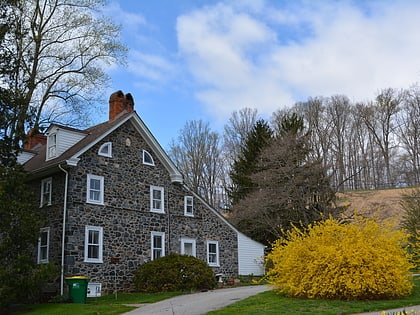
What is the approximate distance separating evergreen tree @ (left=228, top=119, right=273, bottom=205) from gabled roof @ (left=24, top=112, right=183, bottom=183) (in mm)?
12338

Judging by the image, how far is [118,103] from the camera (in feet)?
79.8

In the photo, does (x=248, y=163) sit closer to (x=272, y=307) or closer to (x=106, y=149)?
(x=106, y=149)

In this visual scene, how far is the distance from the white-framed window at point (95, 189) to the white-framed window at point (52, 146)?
2.25m

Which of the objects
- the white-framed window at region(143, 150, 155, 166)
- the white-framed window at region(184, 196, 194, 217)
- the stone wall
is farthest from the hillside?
the white-framed window at region(143, 150, 155, 166)

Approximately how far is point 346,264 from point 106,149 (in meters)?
12.3

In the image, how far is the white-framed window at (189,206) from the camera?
2438 cm

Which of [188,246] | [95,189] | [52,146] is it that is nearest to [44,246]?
[95,189]

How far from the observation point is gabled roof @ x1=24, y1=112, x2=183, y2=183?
19.9 metres

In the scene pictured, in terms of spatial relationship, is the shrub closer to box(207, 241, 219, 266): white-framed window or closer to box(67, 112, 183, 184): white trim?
box(207, 241, 219, 266): white-framed window

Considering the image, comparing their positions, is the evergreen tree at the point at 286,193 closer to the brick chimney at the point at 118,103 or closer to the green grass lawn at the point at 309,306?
the brick chimney at the point at 118,103

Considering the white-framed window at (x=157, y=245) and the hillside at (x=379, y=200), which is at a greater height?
the hillside at (x=379, y=200)

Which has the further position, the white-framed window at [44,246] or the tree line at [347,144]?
the tree line at [347,144]

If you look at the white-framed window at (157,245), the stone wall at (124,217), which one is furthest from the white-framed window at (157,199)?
the white-framed window at (157,245)

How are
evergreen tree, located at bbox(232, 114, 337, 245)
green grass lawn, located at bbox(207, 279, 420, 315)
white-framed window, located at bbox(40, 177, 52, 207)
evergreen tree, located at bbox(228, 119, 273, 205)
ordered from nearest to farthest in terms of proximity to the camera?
1. green grass lawn, located at bbox(207, 279, 420, 315)
2. white-framed window, located at bbox(40, 177, 52, 207)
3. evergreen tree, located at bbox(232, 114, 337, 245)
4. evergreen tree, located at bbox(228, 119, 273, 205)
